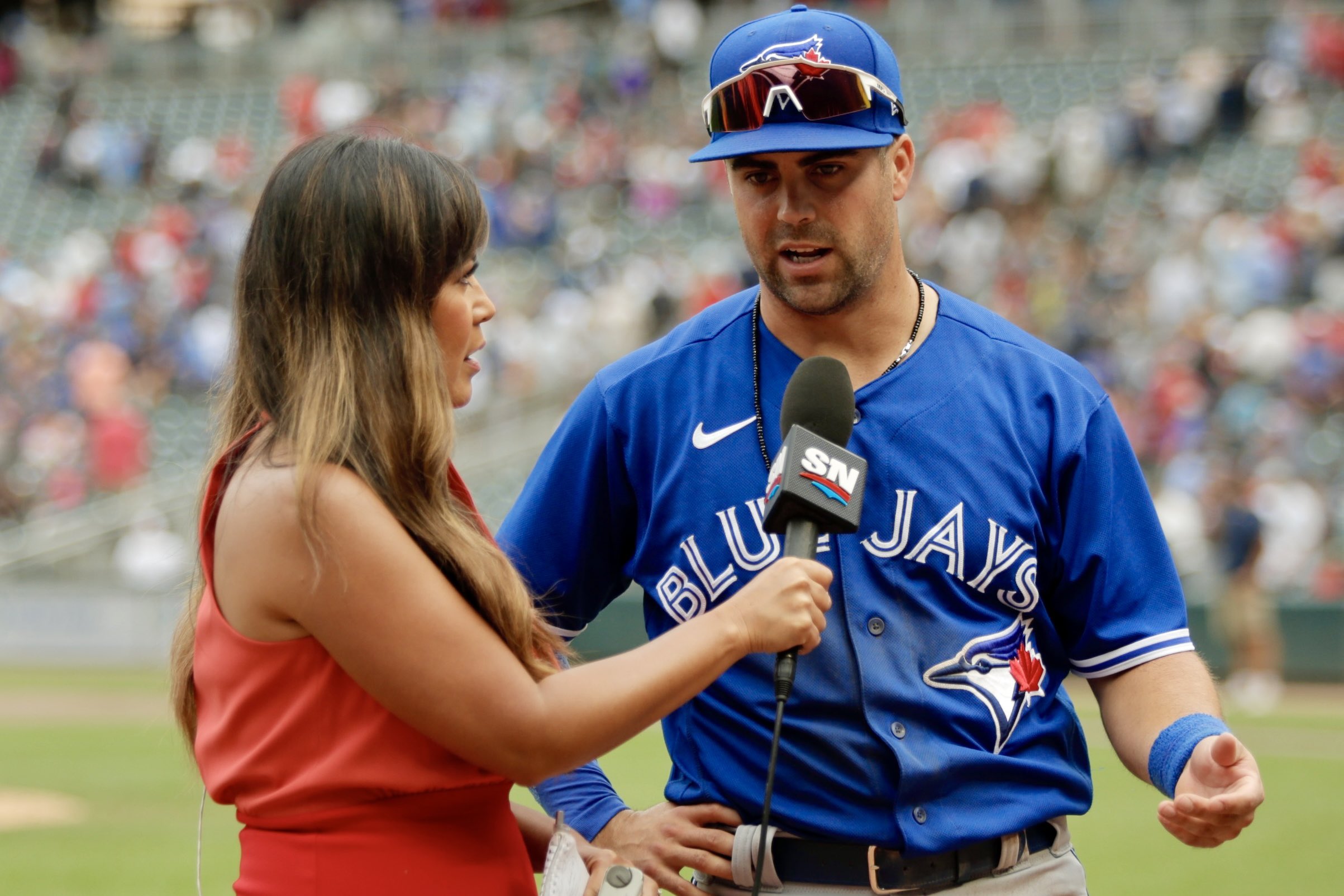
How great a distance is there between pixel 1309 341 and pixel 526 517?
1258 centimetres

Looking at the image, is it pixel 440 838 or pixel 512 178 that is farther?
pixel 512 178

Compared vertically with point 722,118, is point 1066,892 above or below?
below

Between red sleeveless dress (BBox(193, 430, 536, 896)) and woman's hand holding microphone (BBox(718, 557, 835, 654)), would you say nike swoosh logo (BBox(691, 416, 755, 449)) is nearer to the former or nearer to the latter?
woman's hand holding microphone (BBox(718, 557, 835, 654))

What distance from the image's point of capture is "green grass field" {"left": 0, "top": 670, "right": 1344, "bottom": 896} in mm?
7633

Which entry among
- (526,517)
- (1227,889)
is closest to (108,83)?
(1227,889)

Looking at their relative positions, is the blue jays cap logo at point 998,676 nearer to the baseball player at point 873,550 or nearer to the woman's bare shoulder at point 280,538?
the baseball player at point 873,550

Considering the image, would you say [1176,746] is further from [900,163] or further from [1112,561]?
[900,163]

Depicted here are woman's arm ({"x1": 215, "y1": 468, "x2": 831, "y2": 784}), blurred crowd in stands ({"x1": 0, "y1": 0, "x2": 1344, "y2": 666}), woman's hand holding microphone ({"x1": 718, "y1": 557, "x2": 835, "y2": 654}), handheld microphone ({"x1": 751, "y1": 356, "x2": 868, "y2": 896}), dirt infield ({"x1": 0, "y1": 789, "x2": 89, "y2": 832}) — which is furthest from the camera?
blurred crowd in stands ({"x1": 0, "y1": 0, "x2": 1344, "y2": 666})

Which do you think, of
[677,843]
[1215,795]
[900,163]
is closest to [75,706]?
[677,843]

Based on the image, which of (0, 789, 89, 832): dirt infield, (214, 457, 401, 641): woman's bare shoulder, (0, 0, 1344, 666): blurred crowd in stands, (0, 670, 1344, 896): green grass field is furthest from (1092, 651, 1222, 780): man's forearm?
(0, 0, 1344, 666): blurred crowd in stands

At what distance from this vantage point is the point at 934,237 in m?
16.9

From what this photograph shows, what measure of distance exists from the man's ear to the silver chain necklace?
160mm

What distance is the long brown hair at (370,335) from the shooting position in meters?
2.27

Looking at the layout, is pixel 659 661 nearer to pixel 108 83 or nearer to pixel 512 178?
pixel 512 178
